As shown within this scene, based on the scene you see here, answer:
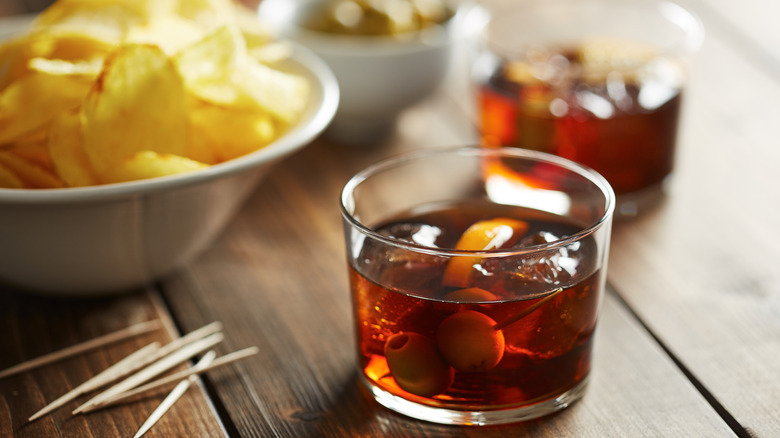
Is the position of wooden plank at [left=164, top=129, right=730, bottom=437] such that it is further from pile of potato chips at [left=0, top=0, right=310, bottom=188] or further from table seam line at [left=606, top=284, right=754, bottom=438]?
pile of potato chips at [left=0, top=0, right=310, bottom=188]

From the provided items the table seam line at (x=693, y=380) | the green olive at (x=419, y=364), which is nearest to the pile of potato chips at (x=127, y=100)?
the green olive at (x=419, y=364)

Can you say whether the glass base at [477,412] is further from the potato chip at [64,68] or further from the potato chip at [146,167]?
the potato chip at [64,68]

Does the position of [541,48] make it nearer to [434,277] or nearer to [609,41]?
[609,41]

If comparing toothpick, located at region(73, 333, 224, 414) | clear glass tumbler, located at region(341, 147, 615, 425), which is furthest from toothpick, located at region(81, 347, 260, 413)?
clear glass tumbler, located at region(341, 147, 615, 425)

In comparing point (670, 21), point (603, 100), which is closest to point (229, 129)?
point (603, 100)

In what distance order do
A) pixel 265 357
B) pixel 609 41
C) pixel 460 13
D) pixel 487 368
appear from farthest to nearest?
pixel 460 13 < pixel 609 41 < pixel 265 357 < pixel 487 368

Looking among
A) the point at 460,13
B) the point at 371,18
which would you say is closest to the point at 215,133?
the point at 371,18
